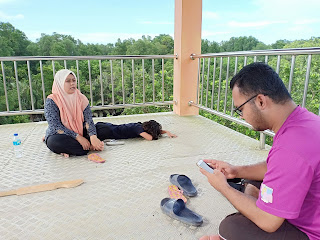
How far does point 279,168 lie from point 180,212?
2.92 ft

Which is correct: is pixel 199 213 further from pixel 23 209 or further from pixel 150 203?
pixel 23 209

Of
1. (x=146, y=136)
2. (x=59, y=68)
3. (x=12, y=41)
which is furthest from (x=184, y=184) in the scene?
(x=12, y=41)

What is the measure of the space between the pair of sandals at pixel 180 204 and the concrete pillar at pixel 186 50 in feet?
8.37

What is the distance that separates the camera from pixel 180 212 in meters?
1.61

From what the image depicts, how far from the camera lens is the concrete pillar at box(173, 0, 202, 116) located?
4074mm

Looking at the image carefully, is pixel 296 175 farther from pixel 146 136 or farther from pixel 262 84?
pixel 146 136

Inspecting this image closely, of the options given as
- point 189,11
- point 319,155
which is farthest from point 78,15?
point 319,155

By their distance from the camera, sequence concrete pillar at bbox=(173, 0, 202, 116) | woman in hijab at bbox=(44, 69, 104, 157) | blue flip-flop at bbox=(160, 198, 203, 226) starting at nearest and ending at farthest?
blue flip-flop at bbox=(160, 198, 203, 226) → woman in hijab at bbox=(44, 69, 104, 157) → concrete pillar at bbox=(173, 0, 202, 116)

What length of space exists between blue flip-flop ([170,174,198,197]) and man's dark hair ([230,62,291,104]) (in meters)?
1.05

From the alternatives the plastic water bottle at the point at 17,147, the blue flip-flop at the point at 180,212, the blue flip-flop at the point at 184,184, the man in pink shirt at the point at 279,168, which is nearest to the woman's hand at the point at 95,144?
the plastic water bottle at the point at 17,147

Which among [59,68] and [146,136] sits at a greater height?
[59,68]

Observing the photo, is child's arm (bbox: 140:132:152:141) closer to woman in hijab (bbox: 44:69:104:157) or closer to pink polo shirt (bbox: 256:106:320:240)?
woman in hijab (bbox: 44:69:104:157)

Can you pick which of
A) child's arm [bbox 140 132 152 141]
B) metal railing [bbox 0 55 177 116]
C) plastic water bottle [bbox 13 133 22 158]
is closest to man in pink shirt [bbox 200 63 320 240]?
child's arm [bbox 140 132 152 141]

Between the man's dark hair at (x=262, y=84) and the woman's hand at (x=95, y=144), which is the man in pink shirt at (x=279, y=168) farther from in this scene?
the woman's hand at (x=95, y=144)
